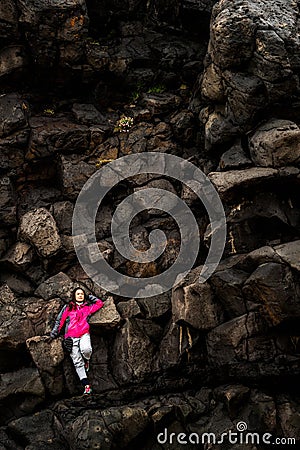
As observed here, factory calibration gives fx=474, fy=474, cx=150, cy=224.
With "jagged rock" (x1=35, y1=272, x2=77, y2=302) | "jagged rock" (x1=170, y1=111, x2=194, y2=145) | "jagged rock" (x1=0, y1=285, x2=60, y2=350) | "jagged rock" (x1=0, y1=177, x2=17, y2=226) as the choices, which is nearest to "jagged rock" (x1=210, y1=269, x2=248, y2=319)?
"jagged rock" (x1=35, y1=272, x2=77, y2=302)

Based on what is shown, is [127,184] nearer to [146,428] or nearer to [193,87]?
[193,87]

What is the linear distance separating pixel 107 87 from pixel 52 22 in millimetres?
3042

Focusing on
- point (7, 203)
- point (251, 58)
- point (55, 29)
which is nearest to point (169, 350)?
point (7, 203)

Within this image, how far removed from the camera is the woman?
44.2ft

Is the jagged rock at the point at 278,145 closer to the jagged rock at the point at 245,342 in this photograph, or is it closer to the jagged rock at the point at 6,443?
the jagged rock at the point at 245,342

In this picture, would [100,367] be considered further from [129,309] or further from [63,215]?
[63,215]

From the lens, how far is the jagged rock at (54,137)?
1664cm

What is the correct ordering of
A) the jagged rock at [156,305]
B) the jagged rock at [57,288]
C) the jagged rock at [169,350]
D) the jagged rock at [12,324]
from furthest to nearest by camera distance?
the jagged rock at [57,288] < the jagged rock at [156,305] < the jagged rock at [12,324] < the jagged rock at [169,350]

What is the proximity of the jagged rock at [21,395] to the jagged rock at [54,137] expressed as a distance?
7527 millimetres

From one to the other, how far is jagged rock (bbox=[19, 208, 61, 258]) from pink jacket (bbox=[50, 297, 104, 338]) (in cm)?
222

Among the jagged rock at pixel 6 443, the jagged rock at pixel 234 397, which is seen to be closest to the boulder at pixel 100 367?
the jagged rock at pixel 6 443

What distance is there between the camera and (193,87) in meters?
18.4

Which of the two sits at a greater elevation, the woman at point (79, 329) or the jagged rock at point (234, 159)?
the jagged rock at point (234, 159)

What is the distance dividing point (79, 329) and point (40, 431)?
2869 millimetres
